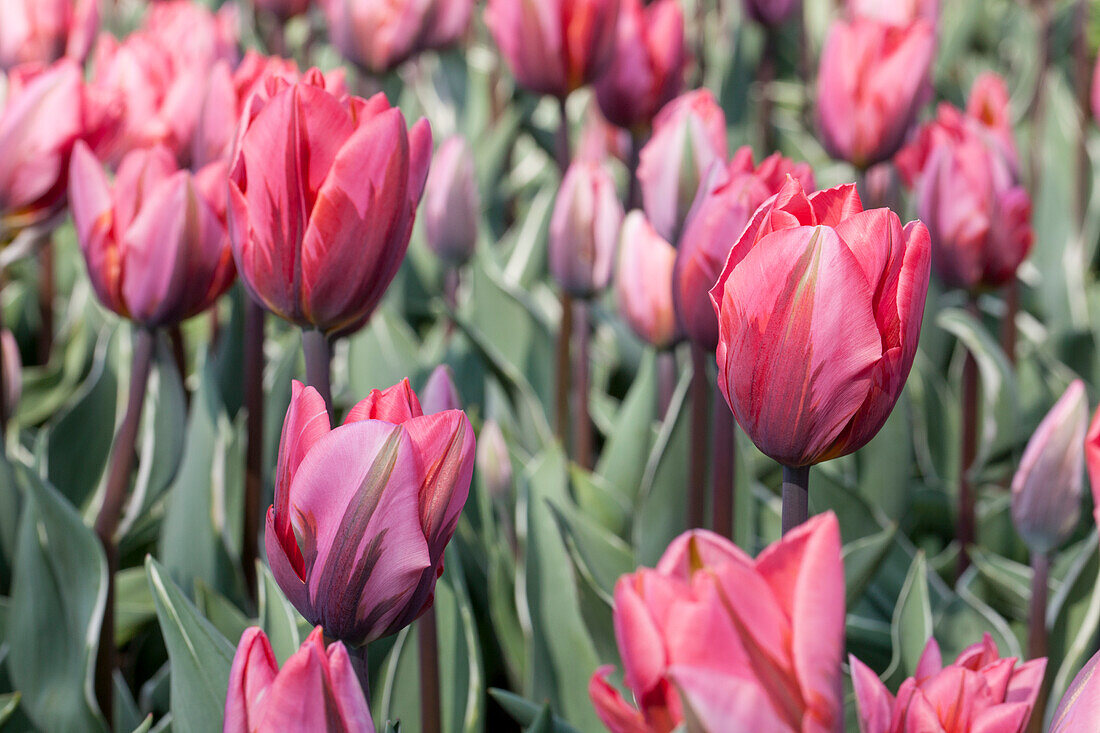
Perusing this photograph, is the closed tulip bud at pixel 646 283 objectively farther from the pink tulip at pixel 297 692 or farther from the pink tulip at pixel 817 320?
the pink tulip at pixel 297 692

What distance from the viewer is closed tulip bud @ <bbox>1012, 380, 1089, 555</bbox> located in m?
0.73

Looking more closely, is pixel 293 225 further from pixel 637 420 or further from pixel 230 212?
pixel 637 420

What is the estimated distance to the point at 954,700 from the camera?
0.40m

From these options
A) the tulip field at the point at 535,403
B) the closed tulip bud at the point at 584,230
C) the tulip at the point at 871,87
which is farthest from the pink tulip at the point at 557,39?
the tulip at the point at 871,87

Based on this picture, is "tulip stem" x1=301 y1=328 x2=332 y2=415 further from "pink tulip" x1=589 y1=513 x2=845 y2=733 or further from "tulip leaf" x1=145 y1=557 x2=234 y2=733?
"pink tulip" x1=589 y1=513 x2=845 y2=733

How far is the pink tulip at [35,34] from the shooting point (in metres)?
1.32

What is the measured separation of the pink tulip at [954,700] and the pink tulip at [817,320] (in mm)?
100

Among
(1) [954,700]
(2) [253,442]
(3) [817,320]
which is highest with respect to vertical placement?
(3) [817,320]

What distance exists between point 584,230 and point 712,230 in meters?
0.39

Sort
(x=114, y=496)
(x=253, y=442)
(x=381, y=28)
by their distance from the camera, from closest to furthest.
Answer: (x=114, y=496)
(x=253, y=442)
(x=381, y=28)

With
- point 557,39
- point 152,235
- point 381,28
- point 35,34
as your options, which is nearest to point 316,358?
point 152,235

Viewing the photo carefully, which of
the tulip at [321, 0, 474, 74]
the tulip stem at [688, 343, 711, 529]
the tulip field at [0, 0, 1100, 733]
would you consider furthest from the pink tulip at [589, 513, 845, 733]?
the tulip at [321, 0, 474, 74]

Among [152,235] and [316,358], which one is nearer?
[316,358]

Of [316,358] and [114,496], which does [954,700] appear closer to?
[316,358]
